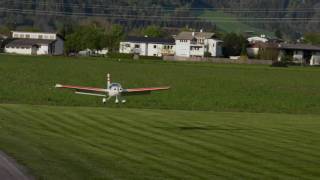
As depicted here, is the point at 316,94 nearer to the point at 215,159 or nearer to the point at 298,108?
the point at 298,108

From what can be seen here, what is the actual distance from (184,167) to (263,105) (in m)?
28.5

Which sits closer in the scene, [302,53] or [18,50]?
[18,50]

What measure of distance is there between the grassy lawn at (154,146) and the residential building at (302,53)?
6458 inches

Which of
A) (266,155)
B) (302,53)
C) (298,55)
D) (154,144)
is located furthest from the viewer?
(302,53)

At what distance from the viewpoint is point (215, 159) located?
18328mm

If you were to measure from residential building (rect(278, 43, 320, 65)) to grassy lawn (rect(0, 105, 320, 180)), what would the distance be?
538 feet

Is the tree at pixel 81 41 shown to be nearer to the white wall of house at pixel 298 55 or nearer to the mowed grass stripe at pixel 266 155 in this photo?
the white wall of house at pixel 298 55

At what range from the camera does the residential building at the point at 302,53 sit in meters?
192

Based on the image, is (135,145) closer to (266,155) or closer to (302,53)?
(266,155)

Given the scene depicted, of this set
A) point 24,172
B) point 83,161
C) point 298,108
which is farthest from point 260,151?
point 298,108

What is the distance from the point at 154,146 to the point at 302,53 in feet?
589

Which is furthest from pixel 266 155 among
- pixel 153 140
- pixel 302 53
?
pixel 302 53

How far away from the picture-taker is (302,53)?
196m

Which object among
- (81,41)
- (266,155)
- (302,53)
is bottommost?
(302,53)
